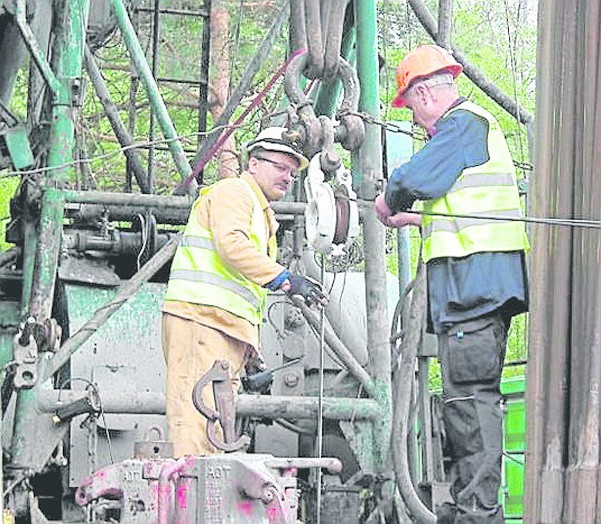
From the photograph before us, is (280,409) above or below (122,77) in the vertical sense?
below

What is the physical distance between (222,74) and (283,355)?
37.8 ft

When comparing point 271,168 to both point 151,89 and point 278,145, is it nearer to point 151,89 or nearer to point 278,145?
point 278,145

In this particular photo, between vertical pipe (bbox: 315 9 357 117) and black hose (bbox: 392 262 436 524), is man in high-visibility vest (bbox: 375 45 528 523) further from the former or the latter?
vertical pipe (bbox: 315 9 357 117)

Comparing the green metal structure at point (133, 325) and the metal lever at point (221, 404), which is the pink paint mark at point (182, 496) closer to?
the metal lever at point (221, 404)

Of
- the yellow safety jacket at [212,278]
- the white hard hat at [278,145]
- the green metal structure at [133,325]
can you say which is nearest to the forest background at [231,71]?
the green metal structure at [133,325]

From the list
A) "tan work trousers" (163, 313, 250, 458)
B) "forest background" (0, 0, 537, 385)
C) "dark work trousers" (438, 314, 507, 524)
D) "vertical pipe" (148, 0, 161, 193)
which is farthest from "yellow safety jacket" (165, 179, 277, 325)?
"forest background" (0, 0, 537, 385)

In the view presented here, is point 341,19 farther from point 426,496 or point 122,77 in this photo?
point 122,77

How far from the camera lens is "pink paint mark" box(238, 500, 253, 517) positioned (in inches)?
187

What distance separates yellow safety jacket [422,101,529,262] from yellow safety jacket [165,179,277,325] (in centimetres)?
155

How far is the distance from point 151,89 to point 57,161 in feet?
2.79

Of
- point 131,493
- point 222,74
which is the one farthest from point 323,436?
point 222,74

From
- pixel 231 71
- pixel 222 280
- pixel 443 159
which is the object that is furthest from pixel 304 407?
pixel 231 71

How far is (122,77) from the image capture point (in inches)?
717

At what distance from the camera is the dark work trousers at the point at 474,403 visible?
5219mm
